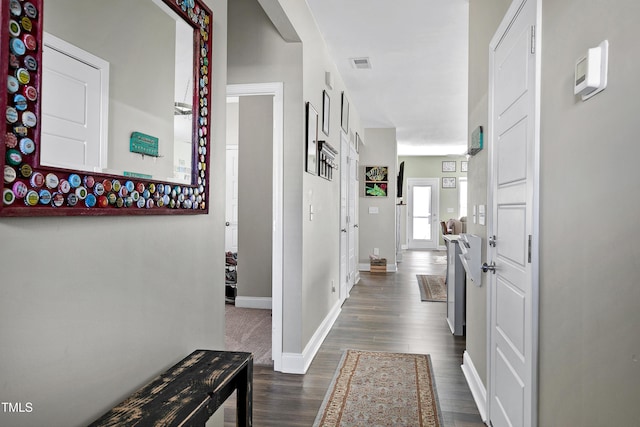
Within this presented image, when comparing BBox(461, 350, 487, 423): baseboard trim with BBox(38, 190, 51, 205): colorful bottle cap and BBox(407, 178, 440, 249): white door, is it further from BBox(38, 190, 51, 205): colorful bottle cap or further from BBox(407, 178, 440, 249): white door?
BBox(407, 178, 440, 249): white door

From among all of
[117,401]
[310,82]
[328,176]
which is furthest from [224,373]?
[328,176]

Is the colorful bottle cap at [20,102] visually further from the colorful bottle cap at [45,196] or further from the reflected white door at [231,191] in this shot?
the reflected white door at [231,191]

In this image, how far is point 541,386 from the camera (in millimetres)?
1540

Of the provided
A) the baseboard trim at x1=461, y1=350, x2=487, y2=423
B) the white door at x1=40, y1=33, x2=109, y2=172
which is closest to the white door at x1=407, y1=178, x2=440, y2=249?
the baseboard trim at x1=461, y1=350, x2=487, y2=423

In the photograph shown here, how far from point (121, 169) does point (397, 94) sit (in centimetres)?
507

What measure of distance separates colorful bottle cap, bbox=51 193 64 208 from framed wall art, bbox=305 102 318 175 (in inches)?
92.0

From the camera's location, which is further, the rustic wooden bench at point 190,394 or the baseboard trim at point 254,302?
the baseboard trim at point 254,302

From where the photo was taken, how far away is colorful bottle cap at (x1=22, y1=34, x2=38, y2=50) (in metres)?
0.88

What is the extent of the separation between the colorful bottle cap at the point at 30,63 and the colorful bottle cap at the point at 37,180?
0.71ft

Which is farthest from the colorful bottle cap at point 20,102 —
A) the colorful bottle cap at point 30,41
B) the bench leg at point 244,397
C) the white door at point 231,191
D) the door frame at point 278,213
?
the white door at point 231,191

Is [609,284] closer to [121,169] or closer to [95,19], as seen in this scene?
[121,169]

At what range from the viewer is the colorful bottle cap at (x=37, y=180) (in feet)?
2.95

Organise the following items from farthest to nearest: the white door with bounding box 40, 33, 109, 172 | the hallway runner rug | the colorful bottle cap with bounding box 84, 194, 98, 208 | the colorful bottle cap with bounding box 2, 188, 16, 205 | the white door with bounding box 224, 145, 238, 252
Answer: the white door with bounding box 224, 145, 238, 252, the hallway runner rug, the colorful bottle cap with bounding box 84, 194, 98, 208, the white door with bounding box 40, 33, 109, 172, the colorful bottle cap with bounding box 2, 188, 16, 205

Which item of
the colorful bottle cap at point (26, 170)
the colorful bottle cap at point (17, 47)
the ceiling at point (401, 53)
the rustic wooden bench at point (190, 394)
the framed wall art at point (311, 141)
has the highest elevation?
the ceiling at point (401, 53)
